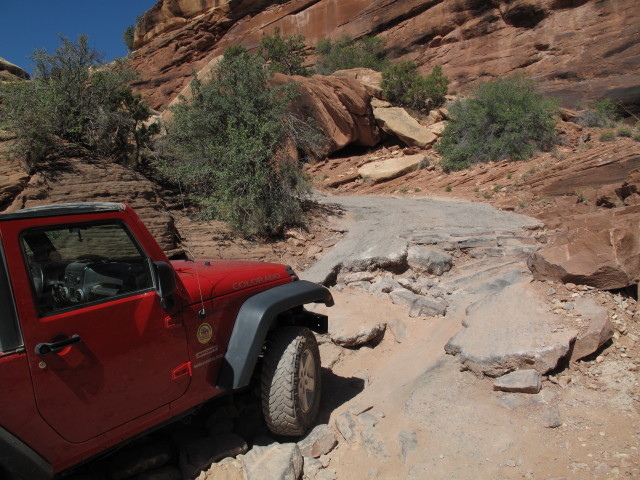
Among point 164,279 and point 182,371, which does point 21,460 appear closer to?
point 182,371

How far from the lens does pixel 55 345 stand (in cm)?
206

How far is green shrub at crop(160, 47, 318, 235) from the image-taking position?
9009 mm

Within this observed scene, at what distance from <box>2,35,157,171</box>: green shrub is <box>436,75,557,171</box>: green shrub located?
39.4 ft

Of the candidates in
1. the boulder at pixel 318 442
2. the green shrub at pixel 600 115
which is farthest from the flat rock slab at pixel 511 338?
the green shrub at pixel 600 115

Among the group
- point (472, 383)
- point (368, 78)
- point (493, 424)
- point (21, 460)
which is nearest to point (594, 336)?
point (472, 383)

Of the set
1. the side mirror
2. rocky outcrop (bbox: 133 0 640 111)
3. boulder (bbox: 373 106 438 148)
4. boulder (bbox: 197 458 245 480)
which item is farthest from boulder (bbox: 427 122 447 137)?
the side mirror

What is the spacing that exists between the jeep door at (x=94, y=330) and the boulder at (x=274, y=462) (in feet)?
2.42

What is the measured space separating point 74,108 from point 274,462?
9.21 metres

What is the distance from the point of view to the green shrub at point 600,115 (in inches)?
720

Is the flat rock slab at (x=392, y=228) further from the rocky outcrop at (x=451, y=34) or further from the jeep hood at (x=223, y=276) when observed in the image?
the rocky outcrop at (x=451, y=34)

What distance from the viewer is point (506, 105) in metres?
17.4

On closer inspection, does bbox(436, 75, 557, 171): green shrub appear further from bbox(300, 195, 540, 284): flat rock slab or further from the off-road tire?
the off-road tire

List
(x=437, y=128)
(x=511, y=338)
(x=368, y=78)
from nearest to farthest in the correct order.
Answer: (x=511, y=338) < (x=437, y=128) < (x=368, y=78)

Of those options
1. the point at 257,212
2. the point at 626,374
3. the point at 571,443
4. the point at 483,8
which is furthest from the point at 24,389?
the point at 483,8
